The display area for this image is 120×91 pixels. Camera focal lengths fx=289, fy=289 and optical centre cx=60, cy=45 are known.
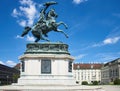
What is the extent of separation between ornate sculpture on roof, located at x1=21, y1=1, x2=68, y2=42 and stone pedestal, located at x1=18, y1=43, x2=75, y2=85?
9.79 ft

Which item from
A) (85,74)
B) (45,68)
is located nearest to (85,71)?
(85,74)

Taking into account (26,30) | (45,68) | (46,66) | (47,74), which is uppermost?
(26,30)

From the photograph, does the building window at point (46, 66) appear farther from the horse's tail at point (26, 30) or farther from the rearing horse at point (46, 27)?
the horse's tail at point (26, 30)

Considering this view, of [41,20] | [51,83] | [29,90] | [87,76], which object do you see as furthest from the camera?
[87,76]

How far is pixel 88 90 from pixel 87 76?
15775 cm

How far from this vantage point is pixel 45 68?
42.6m

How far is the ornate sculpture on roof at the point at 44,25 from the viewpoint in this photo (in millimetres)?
45094

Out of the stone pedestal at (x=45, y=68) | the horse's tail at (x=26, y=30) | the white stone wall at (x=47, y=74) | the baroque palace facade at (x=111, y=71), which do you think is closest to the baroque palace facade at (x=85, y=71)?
the baroque palace facade at (x=111, y=71)

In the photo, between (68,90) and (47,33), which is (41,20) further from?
(68,90)

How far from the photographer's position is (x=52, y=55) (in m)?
43.0

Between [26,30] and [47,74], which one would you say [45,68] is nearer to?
[47,74]

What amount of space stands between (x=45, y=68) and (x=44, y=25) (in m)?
6.97

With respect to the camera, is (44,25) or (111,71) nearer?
(44,25)

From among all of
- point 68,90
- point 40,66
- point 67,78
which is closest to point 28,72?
point 40,66
